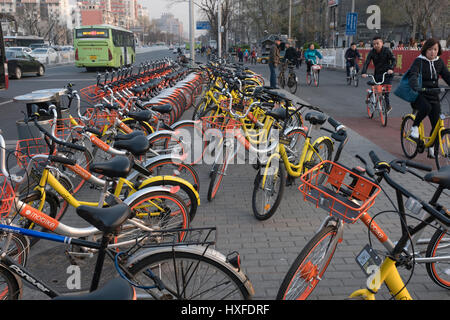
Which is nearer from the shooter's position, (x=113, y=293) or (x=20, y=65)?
(x=113, y=293)

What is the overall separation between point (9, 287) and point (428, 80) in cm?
613

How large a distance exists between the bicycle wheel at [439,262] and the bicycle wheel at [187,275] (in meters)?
1.46

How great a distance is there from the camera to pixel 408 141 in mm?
6699

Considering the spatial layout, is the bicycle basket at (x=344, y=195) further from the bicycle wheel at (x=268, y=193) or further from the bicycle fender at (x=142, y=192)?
the bicycle wheel at (x=268, y=193)

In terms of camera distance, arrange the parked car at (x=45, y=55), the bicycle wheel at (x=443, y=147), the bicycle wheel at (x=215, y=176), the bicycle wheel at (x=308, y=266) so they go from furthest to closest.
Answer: the parked car at (x=45, y=55)
the bicycle wheel at (x=443, y=147)
the bicycle wheel at (x=215, y=176)
the bicycle wheel at (x=308, y=266)

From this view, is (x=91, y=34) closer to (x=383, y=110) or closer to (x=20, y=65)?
(x=20, y=65)

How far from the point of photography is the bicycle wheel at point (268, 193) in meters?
4.18

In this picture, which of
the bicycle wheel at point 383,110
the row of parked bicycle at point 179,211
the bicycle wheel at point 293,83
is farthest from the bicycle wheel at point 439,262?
the bicycle wheel at point 293,83

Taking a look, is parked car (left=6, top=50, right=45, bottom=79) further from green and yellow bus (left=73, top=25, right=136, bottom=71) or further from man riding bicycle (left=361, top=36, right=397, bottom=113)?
man riding bicycle (left=361, top=36, right=397, bottom=113)

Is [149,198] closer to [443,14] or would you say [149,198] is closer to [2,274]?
[2,274]

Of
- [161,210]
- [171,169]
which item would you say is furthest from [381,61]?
[161,210]

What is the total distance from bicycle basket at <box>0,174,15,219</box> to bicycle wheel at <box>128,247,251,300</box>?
38.9 inches

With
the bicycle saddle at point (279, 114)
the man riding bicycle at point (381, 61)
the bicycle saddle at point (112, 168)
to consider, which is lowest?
the bicycle saddle at point (112, 168)

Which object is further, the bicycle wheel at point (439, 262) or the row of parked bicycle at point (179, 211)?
Result: the bicycle wheel at point (439, 262)
